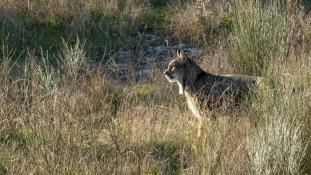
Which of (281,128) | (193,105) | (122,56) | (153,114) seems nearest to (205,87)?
(193,105)

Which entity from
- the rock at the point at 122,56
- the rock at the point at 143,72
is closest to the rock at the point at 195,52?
the rock at the point at 143,72

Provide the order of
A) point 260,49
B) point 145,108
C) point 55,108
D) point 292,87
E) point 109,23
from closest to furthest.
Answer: point 55,108 → point 292,87 → point 145,108 → point 260,49 → point 109,23

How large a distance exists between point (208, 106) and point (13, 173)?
2182mm

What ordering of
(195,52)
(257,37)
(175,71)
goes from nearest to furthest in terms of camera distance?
(175,71), (257,37), (195,52)

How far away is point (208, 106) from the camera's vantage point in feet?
20.0

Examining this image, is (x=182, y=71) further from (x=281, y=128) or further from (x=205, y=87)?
(x=281, y=128)

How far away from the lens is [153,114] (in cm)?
587

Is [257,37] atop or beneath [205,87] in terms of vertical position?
atop

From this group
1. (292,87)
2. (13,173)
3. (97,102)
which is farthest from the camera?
(97,102)

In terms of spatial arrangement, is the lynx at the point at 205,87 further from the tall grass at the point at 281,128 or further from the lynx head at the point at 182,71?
the tall grass at the point at 281,128

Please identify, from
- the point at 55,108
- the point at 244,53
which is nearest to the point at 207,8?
the point at 244,53

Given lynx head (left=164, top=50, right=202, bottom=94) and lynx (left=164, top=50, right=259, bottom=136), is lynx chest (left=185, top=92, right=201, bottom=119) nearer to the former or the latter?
lynx (left=164, top=50, right=259, bottom=136)

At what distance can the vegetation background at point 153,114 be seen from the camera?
4.58 metres

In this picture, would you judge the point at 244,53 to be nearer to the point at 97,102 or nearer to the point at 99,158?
the point at 97,102
